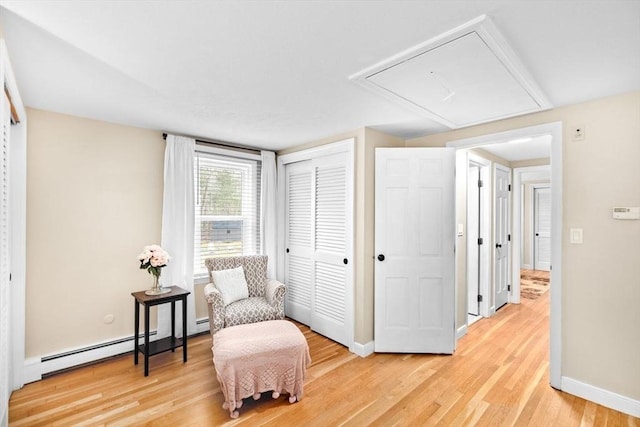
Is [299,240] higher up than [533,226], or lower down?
lower down

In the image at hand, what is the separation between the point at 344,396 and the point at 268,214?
2.42m

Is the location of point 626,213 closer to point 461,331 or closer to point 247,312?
point 461,331

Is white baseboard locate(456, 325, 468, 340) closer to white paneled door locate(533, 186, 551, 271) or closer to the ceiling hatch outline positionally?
the ceiling hatch outline

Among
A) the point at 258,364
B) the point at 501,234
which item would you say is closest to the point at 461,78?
the point at 258,364

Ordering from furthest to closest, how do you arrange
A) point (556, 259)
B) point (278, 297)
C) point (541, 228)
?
point (541, 228) < point (278, 297) < point (556, 259)

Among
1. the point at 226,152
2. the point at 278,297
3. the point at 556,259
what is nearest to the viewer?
the point at 556,259

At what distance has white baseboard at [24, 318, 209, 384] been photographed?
2.55 metres

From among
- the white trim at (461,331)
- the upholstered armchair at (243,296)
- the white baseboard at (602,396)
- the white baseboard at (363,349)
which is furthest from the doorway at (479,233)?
the upholstered armchair at (243,296)

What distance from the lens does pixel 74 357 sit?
9.12 ft

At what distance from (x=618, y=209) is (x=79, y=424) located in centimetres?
409

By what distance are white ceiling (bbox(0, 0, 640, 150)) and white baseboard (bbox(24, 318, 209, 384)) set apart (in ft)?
7.19

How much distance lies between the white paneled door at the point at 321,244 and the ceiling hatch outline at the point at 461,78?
117 centimetres

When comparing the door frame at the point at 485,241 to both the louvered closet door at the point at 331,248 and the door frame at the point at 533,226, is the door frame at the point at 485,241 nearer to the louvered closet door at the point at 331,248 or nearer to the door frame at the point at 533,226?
the louvered closet door at the point at 331,248

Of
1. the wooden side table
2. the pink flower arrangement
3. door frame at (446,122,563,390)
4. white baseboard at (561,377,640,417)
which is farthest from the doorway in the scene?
the pink flower arrangement
